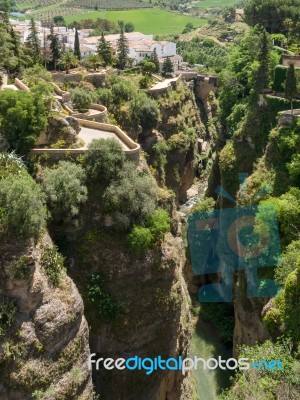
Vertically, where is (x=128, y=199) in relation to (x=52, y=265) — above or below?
above

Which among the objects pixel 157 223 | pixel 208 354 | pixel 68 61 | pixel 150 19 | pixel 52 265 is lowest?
pixel 208 354

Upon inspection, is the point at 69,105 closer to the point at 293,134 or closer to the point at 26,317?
the point at 293,134

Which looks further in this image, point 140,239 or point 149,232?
point 149,232

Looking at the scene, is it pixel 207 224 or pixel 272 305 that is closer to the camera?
pixel 272 305

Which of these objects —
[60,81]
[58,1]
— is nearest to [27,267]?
[60,81]

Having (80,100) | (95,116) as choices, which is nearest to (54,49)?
(80,100)

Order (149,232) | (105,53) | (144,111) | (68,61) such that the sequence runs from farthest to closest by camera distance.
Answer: (105,53), (68,61), (144,111), (149,232)

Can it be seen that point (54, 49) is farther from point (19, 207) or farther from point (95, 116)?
point (19, 207)

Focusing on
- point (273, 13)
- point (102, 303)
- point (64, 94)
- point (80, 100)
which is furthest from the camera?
point (273, 13)
